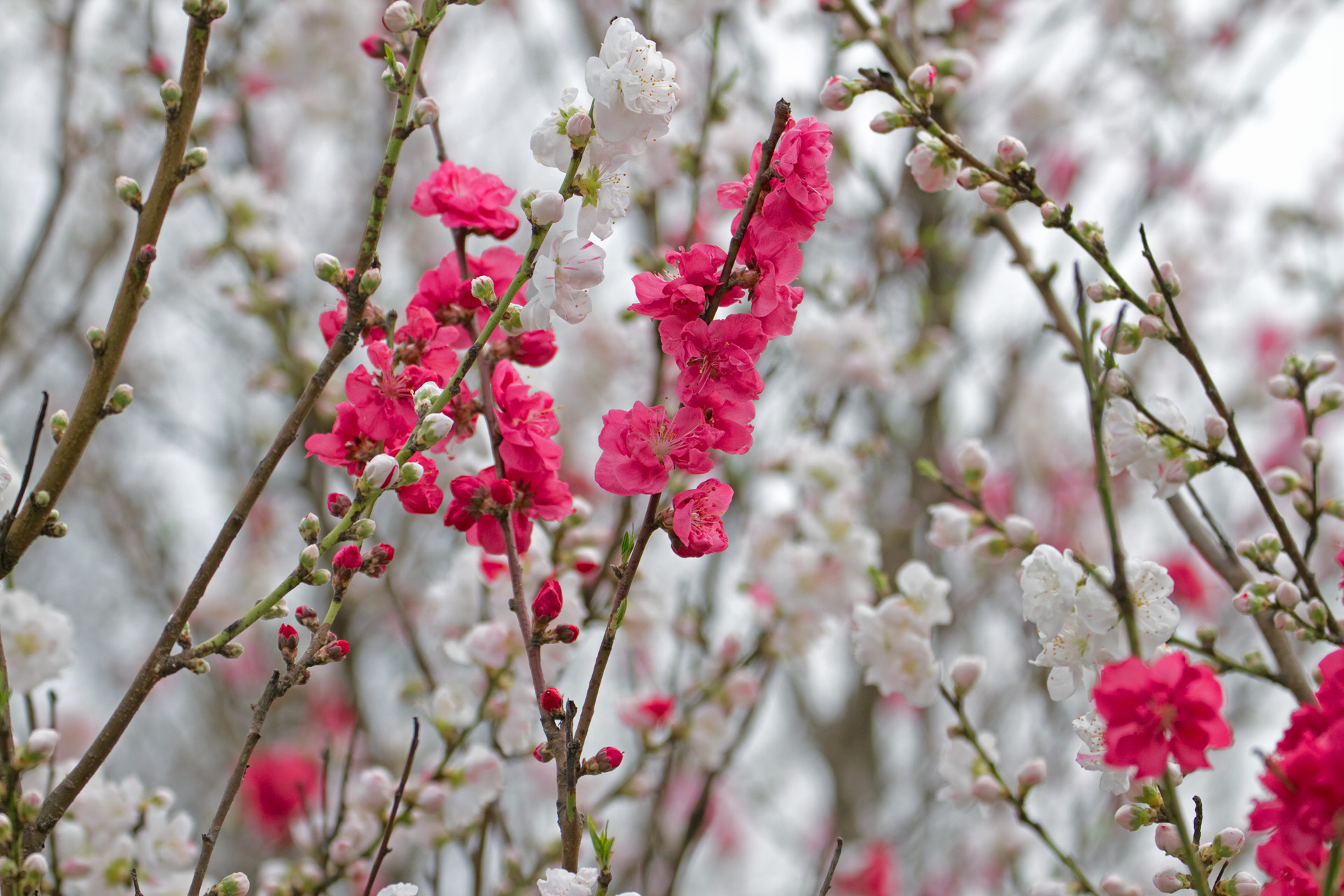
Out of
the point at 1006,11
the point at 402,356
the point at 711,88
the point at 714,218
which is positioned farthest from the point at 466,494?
the point at 1006,11

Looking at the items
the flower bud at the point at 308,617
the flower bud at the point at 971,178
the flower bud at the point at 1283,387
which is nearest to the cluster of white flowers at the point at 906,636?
the flower bud at the point at 1283,387

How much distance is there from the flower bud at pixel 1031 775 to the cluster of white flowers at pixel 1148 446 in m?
0.56

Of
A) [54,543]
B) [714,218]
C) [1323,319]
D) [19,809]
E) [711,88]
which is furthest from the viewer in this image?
[54,543]

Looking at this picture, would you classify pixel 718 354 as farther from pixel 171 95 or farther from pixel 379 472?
pixel 171 95

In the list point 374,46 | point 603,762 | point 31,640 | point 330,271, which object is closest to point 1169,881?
point 603,762

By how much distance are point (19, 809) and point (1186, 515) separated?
1995 mm

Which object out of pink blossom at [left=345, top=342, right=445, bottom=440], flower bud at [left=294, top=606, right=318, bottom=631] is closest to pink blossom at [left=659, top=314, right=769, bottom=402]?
pink blossom at [left=345, top=342, right=445, bottom=440]

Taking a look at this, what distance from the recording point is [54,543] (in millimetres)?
7371

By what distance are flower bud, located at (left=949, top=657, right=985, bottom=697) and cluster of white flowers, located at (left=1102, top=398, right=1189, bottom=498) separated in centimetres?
52

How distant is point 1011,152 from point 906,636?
947mm

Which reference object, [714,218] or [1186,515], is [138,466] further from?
[1186,515]

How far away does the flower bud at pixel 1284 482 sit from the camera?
5.56 ft

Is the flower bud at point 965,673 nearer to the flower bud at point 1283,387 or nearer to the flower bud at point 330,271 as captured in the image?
the flower bud at point 1283,387

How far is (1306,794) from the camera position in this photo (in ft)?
3.16
